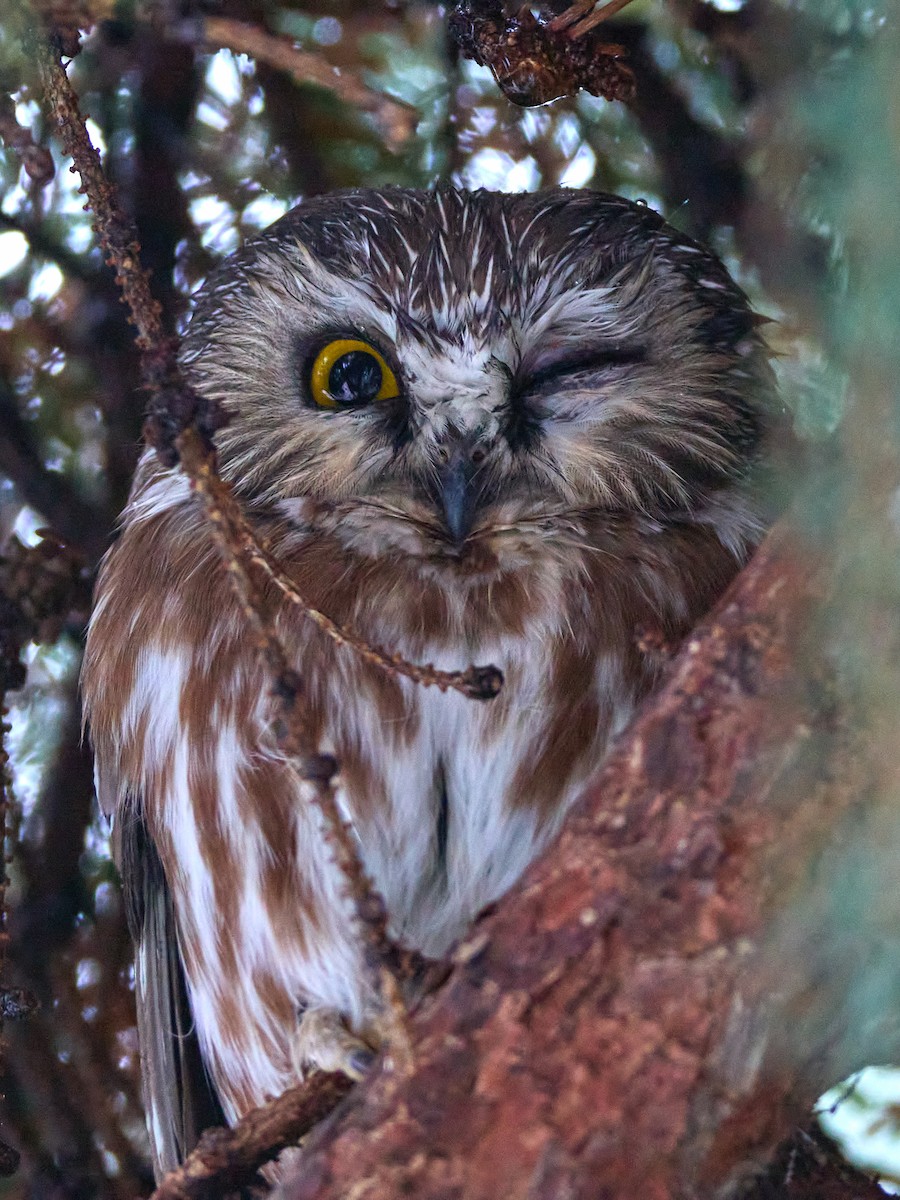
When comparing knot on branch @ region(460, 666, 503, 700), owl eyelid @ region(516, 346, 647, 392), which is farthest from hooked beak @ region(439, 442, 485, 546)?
knot on branch @ region(460, 666, 503, 700)

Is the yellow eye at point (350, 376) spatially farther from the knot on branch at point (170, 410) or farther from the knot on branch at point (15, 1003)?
the knot on branch at point (15, 1003)

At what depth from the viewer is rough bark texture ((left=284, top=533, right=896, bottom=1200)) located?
45.9 inches

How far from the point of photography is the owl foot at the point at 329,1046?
161 cm

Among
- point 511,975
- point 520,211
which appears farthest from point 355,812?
point 520,211

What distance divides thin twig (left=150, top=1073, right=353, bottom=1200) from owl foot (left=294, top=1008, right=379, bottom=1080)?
0.05 meters

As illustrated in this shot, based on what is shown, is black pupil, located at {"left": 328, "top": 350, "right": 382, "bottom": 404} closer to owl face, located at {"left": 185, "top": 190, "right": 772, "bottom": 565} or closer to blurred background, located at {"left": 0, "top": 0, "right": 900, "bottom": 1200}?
owl face, located at {"left": 185, "top": 190, "right": 772, "bottom": 565}

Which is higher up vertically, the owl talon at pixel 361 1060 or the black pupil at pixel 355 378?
the black pupil at pixel 355 378

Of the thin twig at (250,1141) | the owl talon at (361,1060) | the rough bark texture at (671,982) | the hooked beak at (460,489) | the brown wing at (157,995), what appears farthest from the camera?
the brown wing at (157,995)

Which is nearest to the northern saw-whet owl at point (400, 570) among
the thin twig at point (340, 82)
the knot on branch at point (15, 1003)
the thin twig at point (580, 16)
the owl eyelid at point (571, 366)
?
the owl eyelid at point (571, 366)

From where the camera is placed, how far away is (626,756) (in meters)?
1.25

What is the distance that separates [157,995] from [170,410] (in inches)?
56.4

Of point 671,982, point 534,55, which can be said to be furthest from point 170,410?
point 534,55

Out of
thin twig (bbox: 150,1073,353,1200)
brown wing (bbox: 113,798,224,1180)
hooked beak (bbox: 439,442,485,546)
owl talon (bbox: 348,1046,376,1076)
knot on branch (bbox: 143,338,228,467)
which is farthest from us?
brown wing (bbox: 113,798,224,1180)

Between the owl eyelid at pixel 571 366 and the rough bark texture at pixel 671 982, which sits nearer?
the rough bark texture at pixel 671 982
